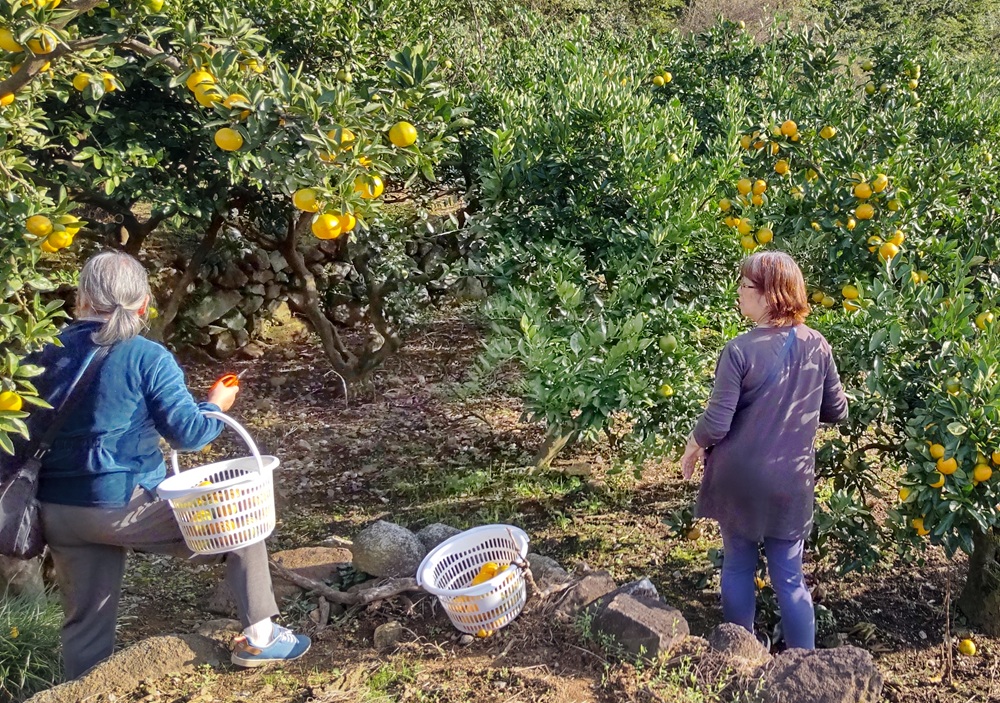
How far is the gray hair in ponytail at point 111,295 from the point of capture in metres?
2.31

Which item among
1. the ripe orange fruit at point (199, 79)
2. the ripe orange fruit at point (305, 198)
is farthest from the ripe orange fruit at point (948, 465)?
the ripe orange fruit at point (199, 79)

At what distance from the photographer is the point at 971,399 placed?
2.38 metres

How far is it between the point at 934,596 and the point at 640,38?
13.5 feet

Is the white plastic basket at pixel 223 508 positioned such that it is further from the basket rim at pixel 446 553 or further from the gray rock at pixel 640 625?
the gray rock at pixel 640 625

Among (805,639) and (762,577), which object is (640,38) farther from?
(805,639)

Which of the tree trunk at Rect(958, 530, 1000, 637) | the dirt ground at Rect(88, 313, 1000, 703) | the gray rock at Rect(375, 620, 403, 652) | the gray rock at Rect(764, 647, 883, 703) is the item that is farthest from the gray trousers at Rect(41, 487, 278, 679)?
the tree trunk at Rect(958, 530, 1000, 637)

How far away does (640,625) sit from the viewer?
8.00ft

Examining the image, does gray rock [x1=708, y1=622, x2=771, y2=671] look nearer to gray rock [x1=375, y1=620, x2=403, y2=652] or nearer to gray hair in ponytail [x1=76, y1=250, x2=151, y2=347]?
gray rock [x1=375, y1=620, x2=403, y2=652]

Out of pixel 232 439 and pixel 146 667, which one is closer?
pixel 146 667

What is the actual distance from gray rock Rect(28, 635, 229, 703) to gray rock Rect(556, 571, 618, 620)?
111cm

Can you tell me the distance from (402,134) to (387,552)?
1658 millimetres

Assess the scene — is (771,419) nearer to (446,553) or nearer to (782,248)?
(446,553)

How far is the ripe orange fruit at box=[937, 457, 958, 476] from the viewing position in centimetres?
234

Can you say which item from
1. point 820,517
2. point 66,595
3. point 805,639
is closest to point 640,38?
point 820,517
